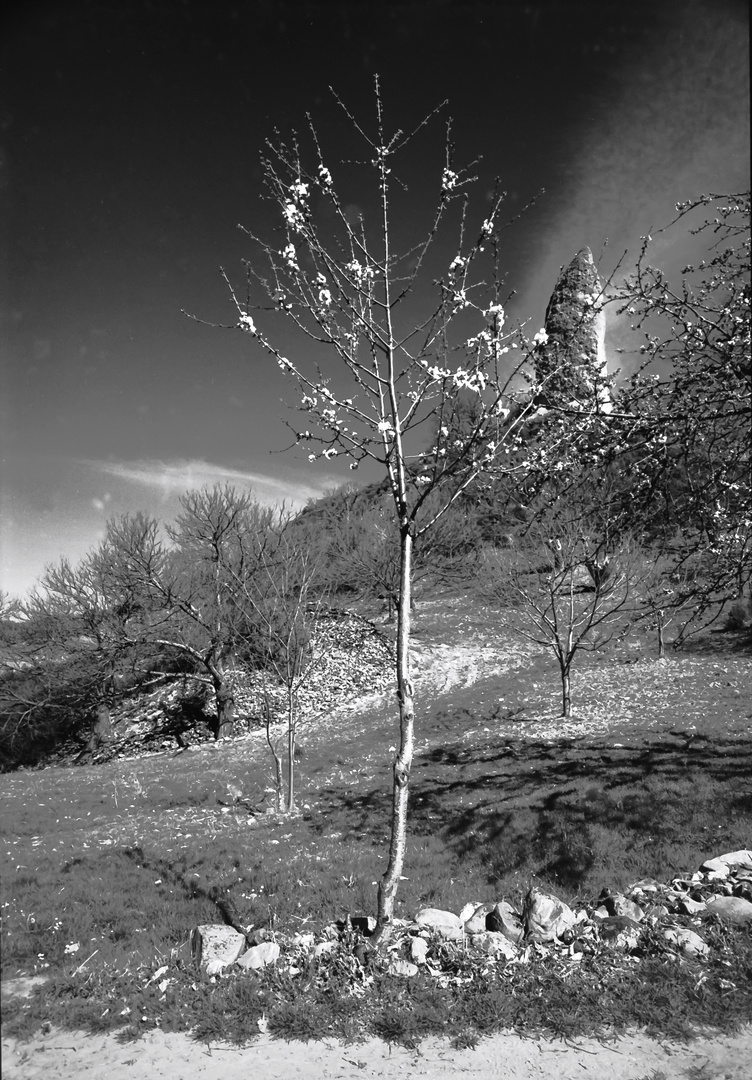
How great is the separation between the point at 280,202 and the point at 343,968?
8334mm

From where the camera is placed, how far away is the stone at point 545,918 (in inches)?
243

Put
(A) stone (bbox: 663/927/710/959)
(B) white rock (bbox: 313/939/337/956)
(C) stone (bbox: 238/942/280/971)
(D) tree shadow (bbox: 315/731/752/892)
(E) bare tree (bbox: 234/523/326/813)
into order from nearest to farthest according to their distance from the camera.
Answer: (A) stone (bbox: 663/927/710/959), (C) stone (bbox: 238/942/280/971), (B) white rock (bbox: 313/939/337/956), (D) tree shadow (bbox: 315/731/752/892), (E) bare tree (bbox: 234/523/326/813)

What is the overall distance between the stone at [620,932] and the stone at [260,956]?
136 inches

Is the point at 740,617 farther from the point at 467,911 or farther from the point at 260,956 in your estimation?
the point at 260,956

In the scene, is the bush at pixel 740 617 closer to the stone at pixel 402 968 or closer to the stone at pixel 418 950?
the stone at pixel 418 950

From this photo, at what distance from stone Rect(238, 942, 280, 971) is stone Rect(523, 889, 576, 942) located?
109 inches

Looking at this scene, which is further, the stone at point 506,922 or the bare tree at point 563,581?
the bare tree at point 563,581

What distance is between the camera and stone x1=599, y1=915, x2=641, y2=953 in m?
5.81

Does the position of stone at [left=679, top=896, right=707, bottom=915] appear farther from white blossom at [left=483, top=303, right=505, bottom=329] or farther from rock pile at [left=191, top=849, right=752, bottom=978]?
white blossom at [left=483, top=303, right=505, bottom=329]

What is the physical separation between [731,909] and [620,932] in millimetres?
1422

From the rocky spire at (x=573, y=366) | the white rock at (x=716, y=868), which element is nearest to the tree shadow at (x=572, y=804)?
the white rock at (x=716, y=868)

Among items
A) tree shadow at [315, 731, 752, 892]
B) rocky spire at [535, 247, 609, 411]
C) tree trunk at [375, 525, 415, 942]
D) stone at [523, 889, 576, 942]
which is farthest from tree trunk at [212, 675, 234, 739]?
rocky spire at [535, 247, 609, 411]

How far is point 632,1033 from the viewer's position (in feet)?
15.1

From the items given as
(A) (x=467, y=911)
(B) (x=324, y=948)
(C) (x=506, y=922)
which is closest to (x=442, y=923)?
(A) (x=467, y=911)
